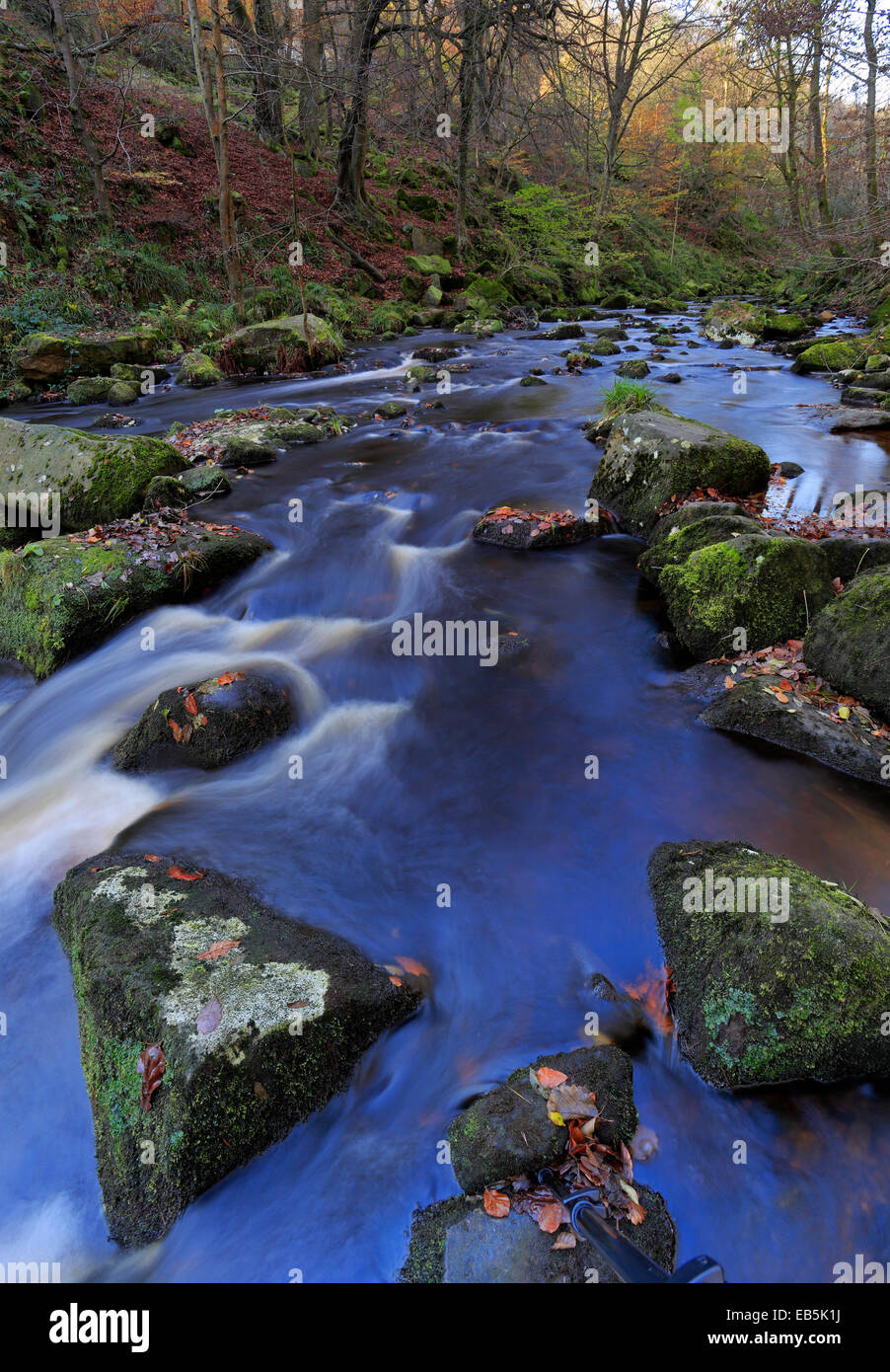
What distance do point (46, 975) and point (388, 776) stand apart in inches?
96.0

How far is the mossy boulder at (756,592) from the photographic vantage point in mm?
5551

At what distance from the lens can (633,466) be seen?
793 cm

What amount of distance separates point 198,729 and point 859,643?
4.61 metres

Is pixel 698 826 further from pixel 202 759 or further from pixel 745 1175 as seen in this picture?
pixel 202 759

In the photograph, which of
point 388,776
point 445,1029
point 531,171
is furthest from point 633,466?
point 531,171

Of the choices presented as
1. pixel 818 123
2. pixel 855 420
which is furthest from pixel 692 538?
pixel 818 123

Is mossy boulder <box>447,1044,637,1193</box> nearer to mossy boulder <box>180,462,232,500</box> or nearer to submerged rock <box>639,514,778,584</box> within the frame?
submerged rock <box>639,514,778,584</box>

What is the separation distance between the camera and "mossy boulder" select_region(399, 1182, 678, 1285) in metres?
2.35

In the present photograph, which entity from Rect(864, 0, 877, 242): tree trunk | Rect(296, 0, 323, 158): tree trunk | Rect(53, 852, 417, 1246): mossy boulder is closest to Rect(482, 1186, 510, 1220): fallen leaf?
Rect(53, 852, 417, 1246): mossy boulder

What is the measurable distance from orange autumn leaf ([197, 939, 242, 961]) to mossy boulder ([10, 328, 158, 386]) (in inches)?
553

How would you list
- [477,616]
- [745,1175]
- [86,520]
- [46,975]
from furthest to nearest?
[86,520] → [477,616] → [46,975] → [745,1175]

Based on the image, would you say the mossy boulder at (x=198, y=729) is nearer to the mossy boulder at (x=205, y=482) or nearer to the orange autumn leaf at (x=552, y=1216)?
the orange autumn leaf at (x=552, y=1216)

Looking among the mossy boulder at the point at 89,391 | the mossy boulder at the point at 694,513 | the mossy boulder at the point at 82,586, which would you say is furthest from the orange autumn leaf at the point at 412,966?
the mossy boulder at the point at 89,391

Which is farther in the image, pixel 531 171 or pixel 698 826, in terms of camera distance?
pixel 531 171
